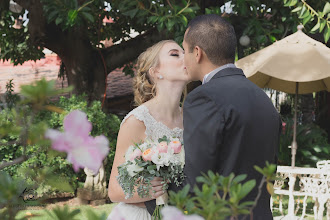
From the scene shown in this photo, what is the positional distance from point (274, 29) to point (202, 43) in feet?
→ 15.9

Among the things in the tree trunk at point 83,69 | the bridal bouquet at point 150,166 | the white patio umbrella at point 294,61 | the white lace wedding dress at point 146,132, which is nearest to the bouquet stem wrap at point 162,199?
the bridal bouquet at point 150,166

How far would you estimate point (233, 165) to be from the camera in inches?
71.8

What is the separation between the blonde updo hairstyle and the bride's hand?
87cm

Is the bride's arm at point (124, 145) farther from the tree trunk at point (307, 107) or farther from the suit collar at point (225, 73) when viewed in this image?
the tree trunk at point (307, 107)

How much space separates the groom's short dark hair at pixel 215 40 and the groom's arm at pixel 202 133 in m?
0.24

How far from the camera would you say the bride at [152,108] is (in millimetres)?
2617

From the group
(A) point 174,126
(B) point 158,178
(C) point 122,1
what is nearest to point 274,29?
(C) point 122,1

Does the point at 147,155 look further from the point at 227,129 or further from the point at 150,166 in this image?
the point at 227,129

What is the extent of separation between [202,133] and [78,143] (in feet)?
3.77

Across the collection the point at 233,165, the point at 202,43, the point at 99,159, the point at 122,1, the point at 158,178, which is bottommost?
the point at 158,178

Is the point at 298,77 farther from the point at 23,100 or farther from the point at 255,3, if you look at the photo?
the point at 23,100

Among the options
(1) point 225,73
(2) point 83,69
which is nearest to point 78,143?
(1) point 225,73

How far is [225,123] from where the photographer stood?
1784 mm

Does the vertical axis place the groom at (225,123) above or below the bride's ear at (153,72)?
below
